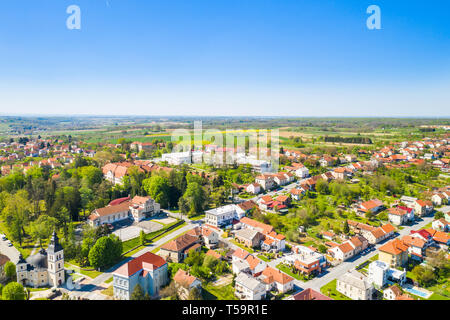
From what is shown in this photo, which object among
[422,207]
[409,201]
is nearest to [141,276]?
[422,207]

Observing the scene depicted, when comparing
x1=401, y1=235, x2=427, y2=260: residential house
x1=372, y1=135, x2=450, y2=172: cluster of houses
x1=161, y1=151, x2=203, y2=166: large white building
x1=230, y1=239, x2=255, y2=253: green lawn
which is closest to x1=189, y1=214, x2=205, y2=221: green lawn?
x1=230, y1=239, x2=255, y2=253: green lawn

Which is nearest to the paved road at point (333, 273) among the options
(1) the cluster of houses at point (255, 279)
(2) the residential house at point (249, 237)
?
(1) the cluster of houses at point (255, 279)

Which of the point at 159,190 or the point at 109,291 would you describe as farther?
the point at 159,190

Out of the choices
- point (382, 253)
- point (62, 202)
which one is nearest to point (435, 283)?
point (382, 253)

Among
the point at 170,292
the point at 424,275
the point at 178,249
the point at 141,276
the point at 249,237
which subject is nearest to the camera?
the point at 170,292

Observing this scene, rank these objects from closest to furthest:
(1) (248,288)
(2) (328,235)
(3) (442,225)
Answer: (1) (248,288)
(2) (328,235)
(3) (442,225)

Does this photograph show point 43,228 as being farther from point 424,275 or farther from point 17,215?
point 424,275

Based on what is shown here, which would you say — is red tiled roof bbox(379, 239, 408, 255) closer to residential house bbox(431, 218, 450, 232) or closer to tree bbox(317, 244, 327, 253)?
tree bbox(317, 244, 327, 253)
